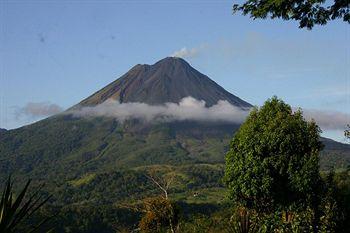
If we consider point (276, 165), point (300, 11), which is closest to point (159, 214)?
point (276, 165)

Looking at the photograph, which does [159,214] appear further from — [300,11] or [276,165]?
[300,11]

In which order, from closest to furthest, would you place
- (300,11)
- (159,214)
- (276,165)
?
(300,11)
(159,214)
(276,165)

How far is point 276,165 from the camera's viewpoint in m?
24.8

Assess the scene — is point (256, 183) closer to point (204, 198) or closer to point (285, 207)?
point (285, 207)

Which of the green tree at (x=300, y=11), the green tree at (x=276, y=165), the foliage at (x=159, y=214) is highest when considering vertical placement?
the green tree at (x=300, y=11)

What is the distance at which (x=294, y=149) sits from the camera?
2534cm

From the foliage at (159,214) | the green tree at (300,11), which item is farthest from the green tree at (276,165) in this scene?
the green tree at (300,11)

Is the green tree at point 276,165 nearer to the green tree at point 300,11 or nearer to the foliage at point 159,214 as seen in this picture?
the foliage at point 159,214

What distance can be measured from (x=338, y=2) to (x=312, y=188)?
15999mm

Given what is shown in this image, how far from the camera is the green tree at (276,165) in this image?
2445 cm

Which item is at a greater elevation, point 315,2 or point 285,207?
point 315,2

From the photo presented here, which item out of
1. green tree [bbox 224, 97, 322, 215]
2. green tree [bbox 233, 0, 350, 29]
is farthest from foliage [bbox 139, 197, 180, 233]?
green tree [bbox 233, 0, 350, 29]

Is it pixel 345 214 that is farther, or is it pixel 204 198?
pixel 204 198

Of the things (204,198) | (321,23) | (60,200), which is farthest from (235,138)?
(60,200)
